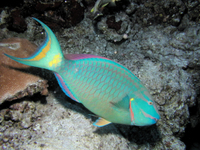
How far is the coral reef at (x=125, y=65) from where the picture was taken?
2387 millimetres

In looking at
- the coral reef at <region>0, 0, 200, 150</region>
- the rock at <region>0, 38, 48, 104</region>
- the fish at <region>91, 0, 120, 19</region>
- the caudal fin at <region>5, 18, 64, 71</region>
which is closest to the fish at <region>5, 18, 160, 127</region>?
Result: the caudal fin at <region>5, 18, 64, 71</region>

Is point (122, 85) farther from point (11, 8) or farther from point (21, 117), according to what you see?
point (11, 8)

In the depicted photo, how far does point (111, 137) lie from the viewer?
2.66 meters

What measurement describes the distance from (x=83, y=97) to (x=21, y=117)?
1314 millimetres

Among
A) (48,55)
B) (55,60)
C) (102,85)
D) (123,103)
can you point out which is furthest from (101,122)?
(48,55)

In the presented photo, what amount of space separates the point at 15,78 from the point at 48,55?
887mm

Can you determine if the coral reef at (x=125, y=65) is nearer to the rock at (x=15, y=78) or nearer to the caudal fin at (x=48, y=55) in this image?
the rock at (x=15, y=78)

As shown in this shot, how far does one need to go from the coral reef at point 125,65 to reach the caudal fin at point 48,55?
0.96m

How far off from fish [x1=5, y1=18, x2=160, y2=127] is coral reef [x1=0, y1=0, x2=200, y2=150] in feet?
1.25

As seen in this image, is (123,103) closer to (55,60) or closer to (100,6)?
(55,60)

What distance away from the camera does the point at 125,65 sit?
10.8 feet

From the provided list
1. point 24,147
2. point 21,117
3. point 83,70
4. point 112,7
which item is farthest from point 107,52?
point 24,147

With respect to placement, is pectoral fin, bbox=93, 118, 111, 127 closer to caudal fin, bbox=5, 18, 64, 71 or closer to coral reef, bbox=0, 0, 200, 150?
coral reef, bbox=0, 0, 200, 150

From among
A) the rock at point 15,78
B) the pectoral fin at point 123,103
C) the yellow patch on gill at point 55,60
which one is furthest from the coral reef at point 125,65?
the yellow patch on gill at point 55,60
